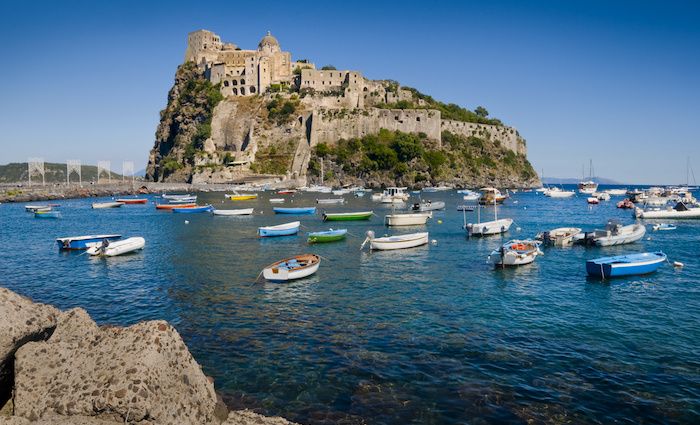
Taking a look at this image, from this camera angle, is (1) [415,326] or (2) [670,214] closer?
(1) [415,326]

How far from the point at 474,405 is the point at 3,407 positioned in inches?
300

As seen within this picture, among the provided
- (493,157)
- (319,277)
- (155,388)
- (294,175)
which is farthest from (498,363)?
(493,157)

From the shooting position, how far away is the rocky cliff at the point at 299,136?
94.7 meters

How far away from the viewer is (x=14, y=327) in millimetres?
6355

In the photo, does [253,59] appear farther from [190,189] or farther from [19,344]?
[19,344]

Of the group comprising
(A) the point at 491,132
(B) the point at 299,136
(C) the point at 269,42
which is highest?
(C) the point at 269,42

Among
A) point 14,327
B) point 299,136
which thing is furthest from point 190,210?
point 14,327

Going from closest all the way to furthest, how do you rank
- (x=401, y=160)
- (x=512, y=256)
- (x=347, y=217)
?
(x=512, y=256) < (x=347, y=217) < (x=401, y=160)

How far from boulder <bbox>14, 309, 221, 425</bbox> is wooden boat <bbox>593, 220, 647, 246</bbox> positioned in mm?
27794

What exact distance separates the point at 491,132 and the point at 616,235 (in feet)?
298

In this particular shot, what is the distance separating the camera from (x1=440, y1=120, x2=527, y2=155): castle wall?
357 feet

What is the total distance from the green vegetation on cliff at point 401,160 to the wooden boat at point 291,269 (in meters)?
73.6

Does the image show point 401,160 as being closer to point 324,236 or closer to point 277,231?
point 277,231

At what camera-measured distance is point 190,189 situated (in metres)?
87.9
